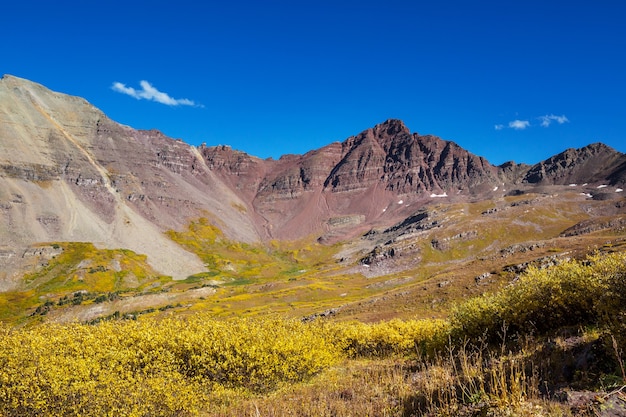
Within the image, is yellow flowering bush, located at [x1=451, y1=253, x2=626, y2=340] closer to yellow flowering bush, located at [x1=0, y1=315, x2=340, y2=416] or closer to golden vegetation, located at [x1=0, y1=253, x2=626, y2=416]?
golden vegetation, located at [x1=0, y1=253, x2=626, y2=416]

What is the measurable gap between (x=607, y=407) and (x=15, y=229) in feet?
742

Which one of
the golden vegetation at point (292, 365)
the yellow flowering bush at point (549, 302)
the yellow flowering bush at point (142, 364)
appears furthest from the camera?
the yellow flowering bush at point (549, 302)

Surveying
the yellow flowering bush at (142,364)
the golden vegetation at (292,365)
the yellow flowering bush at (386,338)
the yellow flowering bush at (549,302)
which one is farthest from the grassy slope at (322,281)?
the yellow flowering bush at (142,364)

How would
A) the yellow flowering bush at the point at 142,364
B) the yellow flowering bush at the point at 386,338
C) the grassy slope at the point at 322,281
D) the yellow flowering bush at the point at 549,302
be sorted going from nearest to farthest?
the yellow flowering bush at the point at 142,364
the yellow flowering bush at the point at 549,302
the yellow flowering bush at the point at 386,338
the grassy slope at the point at 322,281

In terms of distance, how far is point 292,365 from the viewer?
2384cm

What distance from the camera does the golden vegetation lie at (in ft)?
46.0

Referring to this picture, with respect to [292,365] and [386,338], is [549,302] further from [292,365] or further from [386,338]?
[386,338]

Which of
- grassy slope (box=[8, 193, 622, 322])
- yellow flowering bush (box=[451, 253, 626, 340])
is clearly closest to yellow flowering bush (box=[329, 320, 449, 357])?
yellow flowering bush (box=[451, 253, 626, 340])

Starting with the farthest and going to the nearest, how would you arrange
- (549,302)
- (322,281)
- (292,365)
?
(322,281) < (292,365) < (549,302)

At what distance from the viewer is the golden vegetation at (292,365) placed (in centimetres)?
1401

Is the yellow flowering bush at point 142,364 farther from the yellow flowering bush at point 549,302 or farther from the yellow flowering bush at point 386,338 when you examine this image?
the yellow flowering bush at point 549,302

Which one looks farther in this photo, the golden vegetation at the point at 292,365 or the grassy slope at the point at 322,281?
the grassy slope at the point at 322,281

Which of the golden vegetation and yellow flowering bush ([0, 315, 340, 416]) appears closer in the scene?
the golden vegetation

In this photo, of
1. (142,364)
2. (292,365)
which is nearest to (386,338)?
(292,365)
